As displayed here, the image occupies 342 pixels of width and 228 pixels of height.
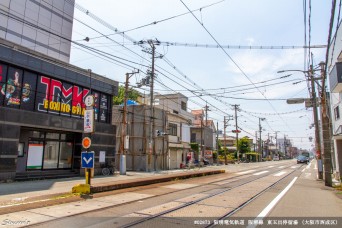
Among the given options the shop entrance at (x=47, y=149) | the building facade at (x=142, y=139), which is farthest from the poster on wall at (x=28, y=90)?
the building facade at (x=142, y=139)

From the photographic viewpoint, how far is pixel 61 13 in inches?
1836

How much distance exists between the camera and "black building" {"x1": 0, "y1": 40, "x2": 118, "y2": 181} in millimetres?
16422

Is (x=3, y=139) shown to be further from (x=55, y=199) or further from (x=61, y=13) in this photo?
(x=61, y=13)

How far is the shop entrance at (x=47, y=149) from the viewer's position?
1838cm

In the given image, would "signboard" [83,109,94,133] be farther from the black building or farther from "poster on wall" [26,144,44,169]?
"poster on wall" [26,144,44,169]

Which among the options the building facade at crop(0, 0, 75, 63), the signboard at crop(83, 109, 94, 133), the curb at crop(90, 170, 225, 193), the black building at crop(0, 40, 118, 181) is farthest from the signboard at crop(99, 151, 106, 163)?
the building facade at crop(0, 0, 75, 63)

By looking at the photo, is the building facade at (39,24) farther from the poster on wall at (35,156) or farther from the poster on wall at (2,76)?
the poster on wall at (35,156)

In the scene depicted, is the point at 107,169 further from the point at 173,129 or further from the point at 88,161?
the point at 173,129

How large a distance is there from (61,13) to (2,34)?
12.8 metres

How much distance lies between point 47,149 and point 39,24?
28.9 m

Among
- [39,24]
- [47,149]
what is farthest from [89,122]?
[39,24]

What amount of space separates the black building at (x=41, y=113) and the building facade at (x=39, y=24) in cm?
1817

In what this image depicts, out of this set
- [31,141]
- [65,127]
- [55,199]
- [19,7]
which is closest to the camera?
[55,199]

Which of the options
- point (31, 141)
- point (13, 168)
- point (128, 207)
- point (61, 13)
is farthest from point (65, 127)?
point (61, 13)
